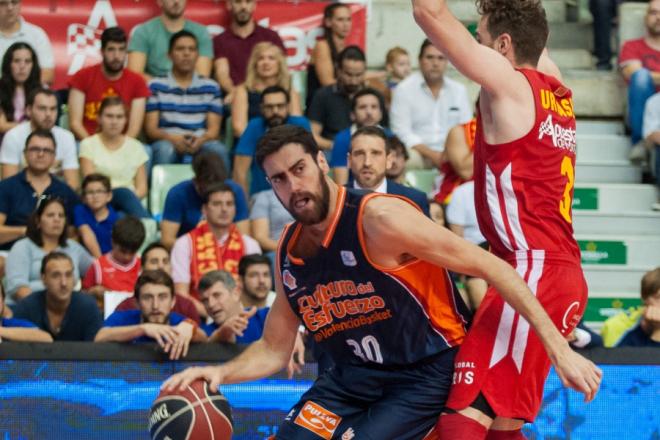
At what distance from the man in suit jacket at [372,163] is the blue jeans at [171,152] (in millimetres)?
2198

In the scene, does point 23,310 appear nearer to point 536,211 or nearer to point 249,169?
point 249,169

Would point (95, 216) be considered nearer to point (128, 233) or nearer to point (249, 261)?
point (128, 233)

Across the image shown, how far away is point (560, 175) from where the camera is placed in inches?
198

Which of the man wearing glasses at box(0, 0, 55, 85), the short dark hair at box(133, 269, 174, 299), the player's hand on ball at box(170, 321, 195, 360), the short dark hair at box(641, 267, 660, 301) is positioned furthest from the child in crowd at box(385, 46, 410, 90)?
the player's hand on ball at box(170, 321, 195, 360)

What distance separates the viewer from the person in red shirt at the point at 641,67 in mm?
10867

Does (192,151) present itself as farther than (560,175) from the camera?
Yes

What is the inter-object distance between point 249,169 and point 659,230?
351cm

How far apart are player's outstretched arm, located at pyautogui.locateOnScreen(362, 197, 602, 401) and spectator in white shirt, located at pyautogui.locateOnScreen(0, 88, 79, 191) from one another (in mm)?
5361

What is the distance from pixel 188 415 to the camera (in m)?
4.98

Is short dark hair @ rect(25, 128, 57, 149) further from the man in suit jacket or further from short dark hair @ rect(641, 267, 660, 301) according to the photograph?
short dark hair @ rect(641, 267, 660, 301)

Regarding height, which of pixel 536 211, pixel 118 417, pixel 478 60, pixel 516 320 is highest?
pixel 478 60

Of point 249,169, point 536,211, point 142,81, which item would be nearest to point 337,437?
point 536,211

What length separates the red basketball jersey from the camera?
4.93 metres

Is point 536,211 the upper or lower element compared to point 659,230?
upper
